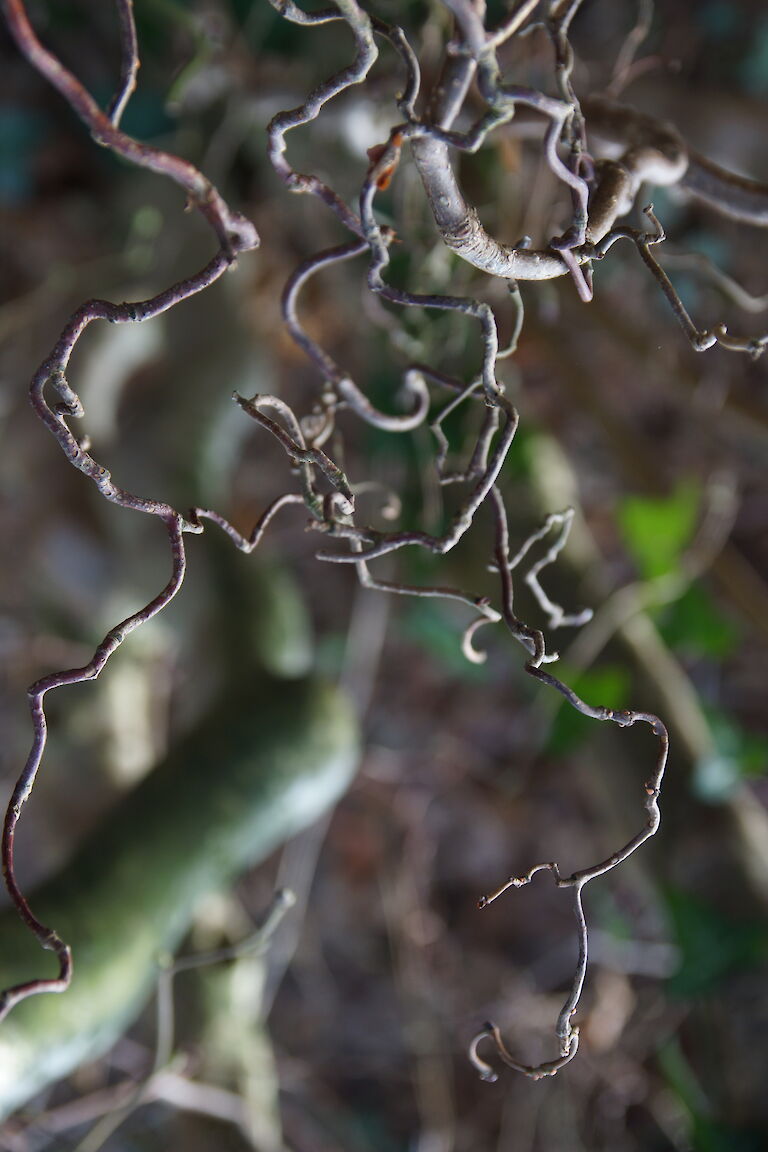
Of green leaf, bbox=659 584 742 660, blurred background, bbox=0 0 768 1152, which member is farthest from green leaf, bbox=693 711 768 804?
green leaf, bbox=659 584 742 660

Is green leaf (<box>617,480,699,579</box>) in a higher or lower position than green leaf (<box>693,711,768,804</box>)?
higher

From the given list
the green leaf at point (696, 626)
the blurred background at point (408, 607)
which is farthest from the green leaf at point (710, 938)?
the green leaf at point (696, 626)

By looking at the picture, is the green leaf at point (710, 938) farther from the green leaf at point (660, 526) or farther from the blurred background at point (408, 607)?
the green leaf at point (660, 526)

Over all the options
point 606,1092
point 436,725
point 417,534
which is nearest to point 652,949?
point 606,1092

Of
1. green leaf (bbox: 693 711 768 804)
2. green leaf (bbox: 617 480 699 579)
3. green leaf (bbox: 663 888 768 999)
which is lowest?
green leaf (bbox: 663 888 768 999)

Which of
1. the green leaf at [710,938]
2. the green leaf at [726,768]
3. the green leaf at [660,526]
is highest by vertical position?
the green leaf at [660,526]

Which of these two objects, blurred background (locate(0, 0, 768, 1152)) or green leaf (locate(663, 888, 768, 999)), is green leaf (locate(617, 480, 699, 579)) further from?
green leaf (locate(663, 888, 768, 999))

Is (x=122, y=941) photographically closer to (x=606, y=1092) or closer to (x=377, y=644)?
(x=377, y=644)
